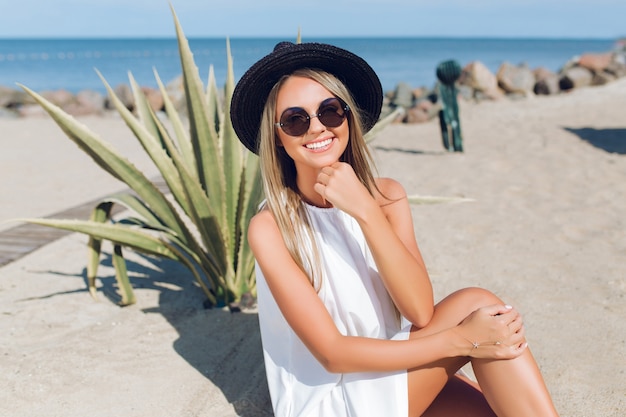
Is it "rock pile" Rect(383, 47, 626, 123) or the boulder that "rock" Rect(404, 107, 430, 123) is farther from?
the boulder

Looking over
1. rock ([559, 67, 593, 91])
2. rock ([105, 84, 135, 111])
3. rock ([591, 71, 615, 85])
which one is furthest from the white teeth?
rock ([591, 71, 615, 85])

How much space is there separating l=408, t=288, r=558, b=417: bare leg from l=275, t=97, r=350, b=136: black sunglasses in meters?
0.65

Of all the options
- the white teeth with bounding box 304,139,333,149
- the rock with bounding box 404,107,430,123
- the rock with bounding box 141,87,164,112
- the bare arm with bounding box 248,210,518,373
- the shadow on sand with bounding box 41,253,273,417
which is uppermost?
the white teeth with bounding box 304,139,333,149

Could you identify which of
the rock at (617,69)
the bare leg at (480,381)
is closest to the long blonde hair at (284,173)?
the bare leg at (480,381)

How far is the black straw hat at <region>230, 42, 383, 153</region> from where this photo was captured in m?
1.82

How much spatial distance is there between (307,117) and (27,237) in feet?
11.6

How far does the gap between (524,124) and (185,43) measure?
7.37 metres

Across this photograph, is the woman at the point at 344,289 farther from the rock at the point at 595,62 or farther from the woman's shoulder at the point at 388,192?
the rock at the point at 595,62

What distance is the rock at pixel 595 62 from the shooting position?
15836 millimetres

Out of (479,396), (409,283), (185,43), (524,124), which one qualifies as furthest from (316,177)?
(524,124)

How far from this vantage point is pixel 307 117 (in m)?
1.82

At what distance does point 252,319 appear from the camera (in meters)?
3.15

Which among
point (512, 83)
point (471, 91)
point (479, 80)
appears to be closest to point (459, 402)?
point (471, 91)

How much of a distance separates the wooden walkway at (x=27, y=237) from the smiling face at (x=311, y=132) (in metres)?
2.95
